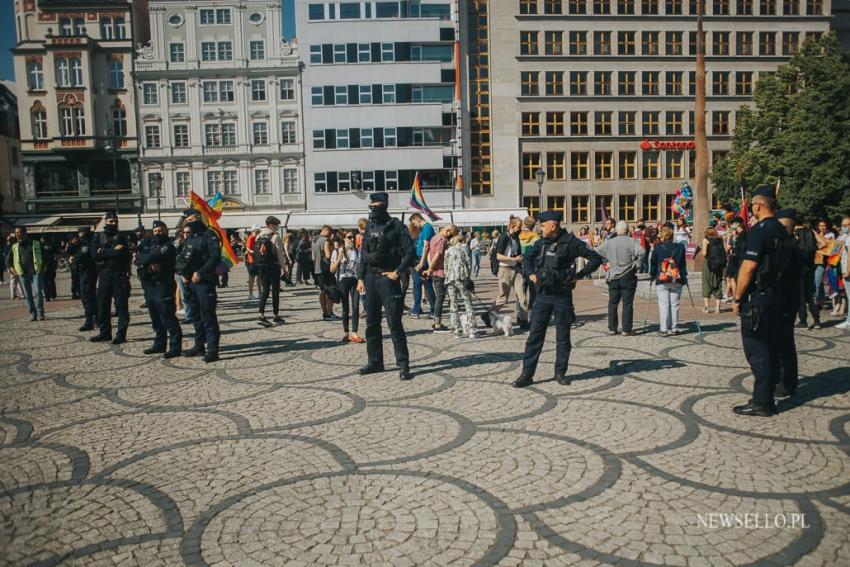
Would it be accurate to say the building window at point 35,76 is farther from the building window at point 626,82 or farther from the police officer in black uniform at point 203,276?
the police officer in black uniform at point 203,276

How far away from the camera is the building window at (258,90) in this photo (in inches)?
2051

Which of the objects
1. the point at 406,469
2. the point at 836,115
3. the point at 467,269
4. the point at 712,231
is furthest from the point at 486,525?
the point at 836,115

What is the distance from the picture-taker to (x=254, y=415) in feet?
20.6

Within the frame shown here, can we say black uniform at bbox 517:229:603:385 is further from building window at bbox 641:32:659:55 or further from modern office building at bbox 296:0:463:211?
building window at bbox 641:32:659:55

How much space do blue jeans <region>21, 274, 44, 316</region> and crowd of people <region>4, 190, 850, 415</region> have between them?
0.02 meters

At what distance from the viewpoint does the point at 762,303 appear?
5965 millimetres

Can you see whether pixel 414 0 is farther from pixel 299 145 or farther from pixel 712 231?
pixel 712 231

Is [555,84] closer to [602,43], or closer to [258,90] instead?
[602,43]

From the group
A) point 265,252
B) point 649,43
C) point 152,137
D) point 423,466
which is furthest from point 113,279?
point 649,43

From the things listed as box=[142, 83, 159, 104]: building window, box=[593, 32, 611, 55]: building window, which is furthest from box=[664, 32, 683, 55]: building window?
box=[142, 83, 159, 104]: building window

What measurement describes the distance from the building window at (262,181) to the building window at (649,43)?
34.0m

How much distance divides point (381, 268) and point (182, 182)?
162ft

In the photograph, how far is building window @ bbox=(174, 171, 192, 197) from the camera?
5262cm

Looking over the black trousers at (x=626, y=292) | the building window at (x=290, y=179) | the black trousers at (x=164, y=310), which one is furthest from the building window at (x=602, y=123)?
the black trousers at (x=164, y=310)
